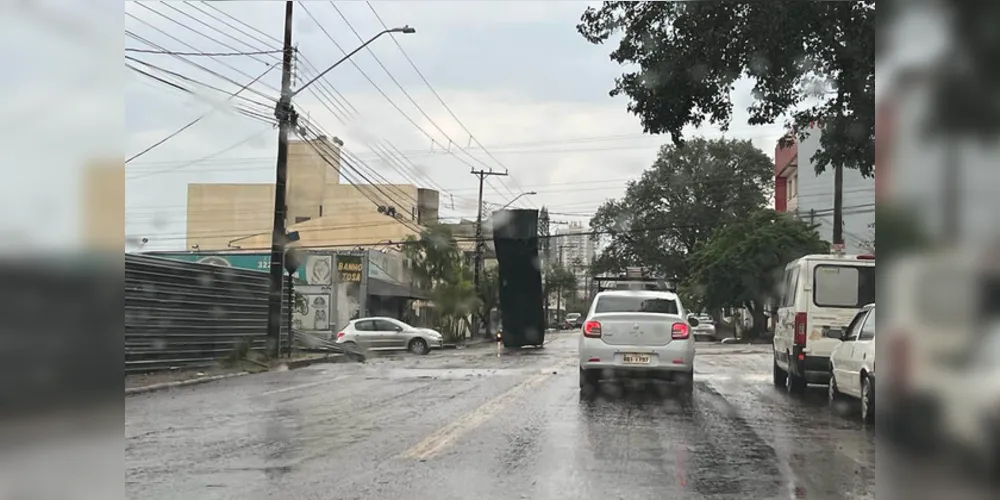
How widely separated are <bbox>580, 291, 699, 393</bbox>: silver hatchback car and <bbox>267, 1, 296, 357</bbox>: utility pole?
24.0ft

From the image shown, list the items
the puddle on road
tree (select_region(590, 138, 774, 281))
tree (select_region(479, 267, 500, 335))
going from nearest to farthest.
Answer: the puddle on road
tree (select_region(590, 138, 774, 281))
tree (select_region(479, 267, 500, 335))

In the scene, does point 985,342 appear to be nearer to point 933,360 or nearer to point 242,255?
point 933,360

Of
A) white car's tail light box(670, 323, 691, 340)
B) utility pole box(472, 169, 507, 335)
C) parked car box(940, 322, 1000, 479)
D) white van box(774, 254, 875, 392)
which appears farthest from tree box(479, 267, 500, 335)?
parked car box(940, 322, 1000, 479)

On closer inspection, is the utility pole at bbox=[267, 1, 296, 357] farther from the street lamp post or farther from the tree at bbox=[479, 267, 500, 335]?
the tree at bbox=[479, 267, 500, 335]

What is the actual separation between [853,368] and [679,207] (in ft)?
58.7

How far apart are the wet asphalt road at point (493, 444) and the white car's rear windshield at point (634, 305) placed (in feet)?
4.05

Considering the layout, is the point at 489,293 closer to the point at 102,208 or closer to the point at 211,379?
the point at 211,379

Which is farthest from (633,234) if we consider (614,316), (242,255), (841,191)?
(614,316)

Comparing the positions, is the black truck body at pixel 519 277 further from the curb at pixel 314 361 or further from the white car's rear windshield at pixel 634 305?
the white car's rear windshield at pixel 634 305

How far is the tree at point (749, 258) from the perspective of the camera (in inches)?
1184

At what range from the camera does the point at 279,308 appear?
21219 millimetres

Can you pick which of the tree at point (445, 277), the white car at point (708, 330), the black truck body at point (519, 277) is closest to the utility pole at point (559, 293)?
the white car at point (708, 330)

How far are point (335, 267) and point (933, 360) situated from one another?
30.7 metres

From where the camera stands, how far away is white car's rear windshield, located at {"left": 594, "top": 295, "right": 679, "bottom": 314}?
13.4 m
